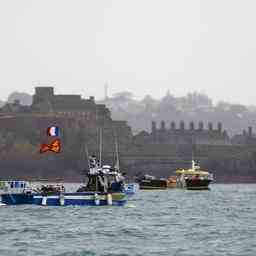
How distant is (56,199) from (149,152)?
108 meters

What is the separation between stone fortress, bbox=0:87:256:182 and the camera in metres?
181

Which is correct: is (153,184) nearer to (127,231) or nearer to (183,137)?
(127,231)

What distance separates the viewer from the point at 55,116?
188 metres

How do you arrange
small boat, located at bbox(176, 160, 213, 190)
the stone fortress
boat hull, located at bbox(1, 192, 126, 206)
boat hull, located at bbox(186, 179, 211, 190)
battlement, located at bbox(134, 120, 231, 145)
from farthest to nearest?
battlement, located at bbox(134, 120, 231, 145) → the stone fortress → small boat, located at bbox(176, 160, 213, 190) → boat hull, located at bbox(186, 179, 211, 190) → boat hull, located at bbox(1, 192, 126, 206)

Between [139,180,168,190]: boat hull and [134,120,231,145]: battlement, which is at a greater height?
[134,120,231,145]: battlement

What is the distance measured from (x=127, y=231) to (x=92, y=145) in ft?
388

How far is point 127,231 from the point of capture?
63562 millimetres

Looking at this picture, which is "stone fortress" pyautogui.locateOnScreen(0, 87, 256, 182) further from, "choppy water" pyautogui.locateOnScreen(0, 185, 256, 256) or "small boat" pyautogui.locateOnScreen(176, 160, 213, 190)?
"choppy water" pyautogui.locateOnScreen(0, 185, 256, 256)

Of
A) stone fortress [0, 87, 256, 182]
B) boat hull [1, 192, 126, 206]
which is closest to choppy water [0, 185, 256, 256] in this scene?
boat hull [1, 192, 126, 206]

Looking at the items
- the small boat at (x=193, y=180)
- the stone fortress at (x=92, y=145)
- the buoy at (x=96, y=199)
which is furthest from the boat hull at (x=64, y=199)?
the stone fortress at (x=92, y=145)

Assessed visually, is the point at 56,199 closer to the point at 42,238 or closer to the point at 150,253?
the point at 42,238

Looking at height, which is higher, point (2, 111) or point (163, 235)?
point (2, 111)

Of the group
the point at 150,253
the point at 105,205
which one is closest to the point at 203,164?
the point at 105,205

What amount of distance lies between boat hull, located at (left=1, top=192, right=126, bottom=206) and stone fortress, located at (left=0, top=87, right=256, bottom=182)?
9663cm
